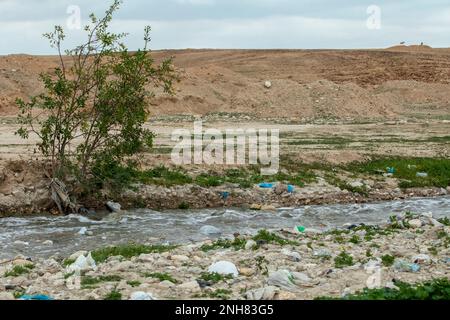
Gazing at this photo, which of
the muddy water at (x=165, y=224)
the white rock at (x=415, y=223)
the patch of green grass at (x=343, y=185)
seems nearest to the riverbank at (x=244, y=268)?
the white rock at (x=415, y=223)

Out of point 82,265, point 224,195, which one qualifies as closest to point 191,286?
point 82,265

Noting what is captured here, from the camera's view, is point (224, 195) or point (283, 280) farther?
point (224, 195)

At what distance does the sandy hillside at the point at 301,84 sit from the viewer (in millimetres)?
34500

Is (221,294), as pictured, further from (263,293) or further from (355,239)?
(355,239)

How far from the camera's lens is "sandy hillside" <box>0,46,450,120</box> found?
34500mm

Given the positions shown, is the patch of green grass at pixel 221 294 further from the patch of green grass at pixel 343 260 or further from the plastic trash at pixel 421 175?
the plastic trash at pixel 421 175

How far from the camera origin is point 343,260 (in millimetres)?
8680

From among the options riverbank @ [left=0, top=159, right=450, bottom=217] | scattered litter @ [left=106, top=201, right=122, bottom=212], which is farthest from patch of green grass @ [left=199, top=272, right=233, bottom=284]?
riverbank @ [left=0, top=159, right=450, bottom=217]

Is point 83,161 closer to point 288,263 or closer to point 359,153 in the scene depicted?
point 288,263

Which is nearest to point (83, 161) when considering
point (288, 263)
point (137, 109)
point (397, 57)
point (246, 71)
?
point (137, 109)

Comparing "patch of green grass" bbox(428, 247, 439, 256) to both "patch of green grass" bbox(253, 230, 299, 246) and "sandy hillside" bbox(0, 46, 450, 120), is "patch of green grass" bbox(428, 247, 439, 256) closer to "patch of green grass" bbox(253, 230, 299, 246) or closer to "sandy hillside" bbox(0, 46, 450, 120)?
"patch of green grass" bbox(253, 230, 299, 246)

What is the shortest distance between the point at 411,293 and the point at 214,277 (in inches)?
89.1

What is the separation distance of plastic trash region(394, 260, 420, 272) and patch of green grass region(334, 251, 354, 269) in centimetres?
58

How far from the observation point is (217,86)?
41219 millimetres
